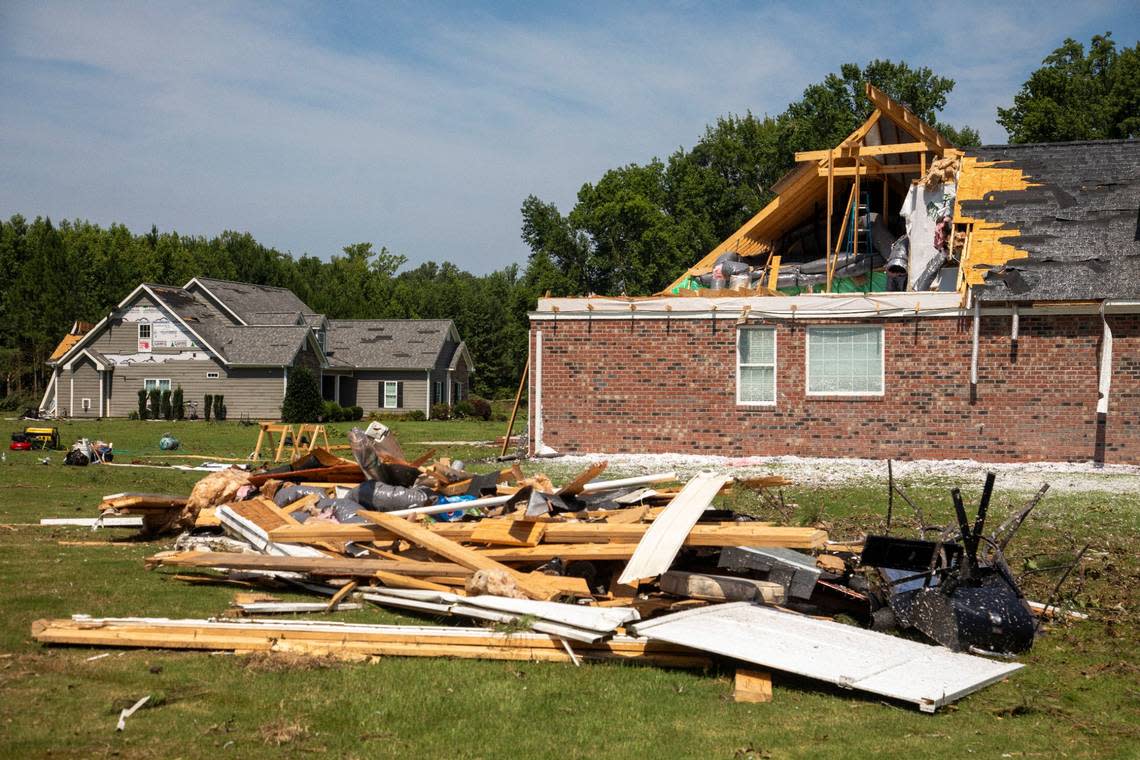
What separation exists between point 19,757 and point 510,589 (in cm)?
312

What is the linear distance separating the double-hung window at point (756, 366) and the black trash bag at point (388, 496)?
9.81m

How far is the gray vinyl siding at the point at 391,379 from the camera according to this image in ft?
155

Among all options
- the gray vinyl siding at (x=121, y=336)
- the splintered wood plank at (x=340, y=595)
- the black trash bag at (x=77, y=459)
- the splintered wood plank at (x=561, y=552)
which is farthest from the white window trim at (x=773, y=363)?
the gray vinyl siding at (x=121, y=336)

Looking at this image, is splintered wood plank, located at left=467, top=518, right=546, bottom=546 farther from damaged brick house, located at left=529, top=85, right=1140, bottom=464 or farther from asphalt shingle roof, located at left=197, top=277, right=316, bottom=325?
asphalt shingle roof, located at left=197, top=277, right=316, bottom=325

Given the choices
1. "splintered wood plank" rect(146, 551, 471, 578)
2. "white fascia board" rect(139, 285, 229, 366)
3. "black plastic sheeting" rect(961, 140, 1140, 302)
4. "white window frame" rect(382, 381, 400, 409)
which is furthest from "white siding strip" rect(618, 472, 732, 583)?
"white window frame" rect(382, 381, 400, 409)

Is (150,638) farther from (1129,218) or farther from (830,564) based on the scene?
(1129,218)

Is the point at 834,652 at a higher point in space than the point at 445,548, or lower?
A: lower

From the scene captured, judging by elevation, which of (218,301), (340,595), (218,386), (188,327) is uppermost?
(218,301)

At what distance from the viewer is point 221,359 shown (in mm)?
42562

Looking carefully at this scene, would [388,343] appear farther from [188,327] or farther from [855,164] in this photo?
[855,164]

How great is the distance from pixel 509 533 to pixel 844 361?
38.3ft

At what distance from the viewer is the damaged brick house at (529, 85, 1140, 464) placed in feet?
55.1

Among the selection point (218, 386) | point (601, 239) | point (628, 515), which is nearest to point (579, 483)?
point (628, 515)

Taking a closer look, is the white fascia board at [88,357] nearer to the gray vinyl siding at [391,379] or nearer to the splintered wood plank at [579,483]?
the gray vinyl siding at [391,379]
